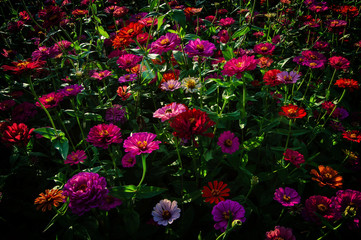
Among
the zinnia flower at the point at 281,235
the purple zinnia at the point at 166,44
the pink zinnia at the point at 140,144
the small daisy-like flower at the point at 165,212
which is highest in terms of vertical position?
the purple zinnia at the point at 166,44

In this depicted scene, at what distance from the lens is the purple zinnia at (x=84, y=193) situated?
1.09m

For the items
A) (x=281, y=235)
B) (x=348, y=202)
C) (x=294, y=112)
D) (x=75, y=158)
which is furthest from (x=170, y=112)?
(x=348, y=202)

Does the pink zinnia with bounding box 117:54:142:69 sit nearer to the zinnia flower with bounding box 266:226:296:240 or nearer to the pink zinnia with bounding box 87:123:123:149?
the pink zinnia with bounding box 87:123:123:149

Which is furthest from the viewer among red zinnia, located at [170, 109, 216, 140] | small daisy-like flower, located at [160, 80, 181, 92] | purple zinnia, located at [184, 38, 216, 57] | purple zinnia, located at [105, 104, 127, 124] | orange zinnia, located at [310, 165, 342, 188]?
purple zinnia, located at [105, 104, 127, 124]

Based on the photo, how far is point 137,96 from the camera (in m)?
1.96

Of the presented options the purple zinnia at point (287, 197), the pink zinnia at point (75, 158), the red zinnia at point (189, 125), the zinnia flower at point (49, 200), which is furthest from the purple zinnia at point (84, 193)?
the purple zinnia at point (287, 197)

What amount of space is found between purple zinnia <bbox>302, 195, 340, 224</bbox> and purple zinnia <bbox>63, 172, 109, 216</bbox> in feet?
4.00

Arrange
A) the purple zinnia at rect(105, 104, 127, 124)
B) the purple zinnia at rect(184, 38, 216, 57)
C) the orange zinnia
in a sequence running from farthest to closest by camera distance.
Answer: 1. the purple zinnia at rect(105, 104, 127, 124)
2. the purple zinnia at rect(184, 38, 216, 57)
3. the orange zinnia

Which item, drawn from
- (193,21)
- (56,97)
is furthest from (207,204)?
(193,21)

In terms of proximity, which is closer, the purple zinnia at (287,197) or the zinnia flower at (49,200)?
the zinnia flower at (49,200)

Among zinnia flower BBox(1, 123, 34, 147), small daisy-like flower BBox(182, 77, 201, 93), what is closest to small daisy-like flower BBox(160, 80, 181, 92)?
small daisy-like flower BBox(182, 77, 201, 93)

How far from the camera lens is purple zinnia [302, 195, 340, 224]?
1271 mm

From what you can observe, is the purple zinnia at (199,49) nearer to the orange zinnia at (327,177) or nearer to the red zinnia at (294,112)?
the red zinnia at (294,112)

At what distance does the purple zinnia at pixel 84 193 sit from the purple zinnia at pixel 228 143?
813mm
